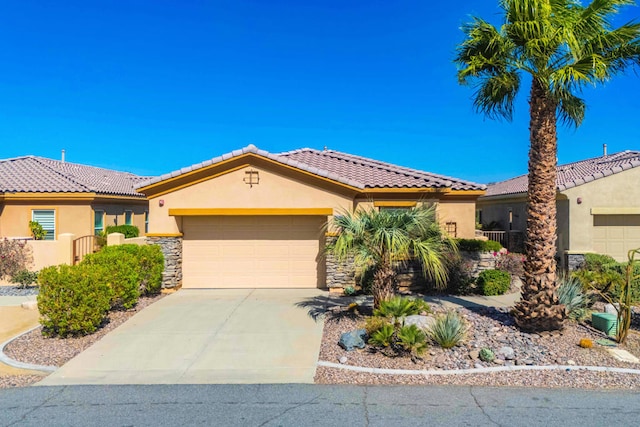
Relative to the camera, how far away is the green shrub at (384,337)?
7280 millimetres

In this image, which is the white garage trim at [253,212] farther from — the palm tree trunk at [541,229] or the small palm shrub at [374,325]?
the palm tree trunk at [541,229]

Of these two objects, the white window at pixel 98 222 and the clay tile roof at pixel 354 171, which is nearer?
the clay tile roof at pixel 354 171

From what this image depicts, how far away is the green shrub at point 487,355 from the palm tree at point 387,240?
5.71 feet

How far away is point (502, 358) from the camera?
709 centimetres

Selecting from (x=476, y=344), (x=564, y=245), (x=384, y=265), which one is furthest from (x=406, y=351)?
(x=564, y=245)

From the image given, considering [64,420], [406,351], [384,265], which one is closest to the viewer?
[64,420]

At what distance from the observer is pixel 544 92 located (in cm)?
820

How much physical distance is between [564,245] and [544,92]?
10.3 meters

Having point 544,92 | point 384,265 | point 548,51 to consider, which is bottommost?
point 384,265

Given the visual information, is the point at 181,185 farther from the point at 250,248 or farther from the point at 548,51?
the point at 548,51

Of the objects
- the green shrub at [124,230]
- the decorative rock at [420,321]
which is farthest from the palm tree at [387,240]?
the green shrub at [124,230]

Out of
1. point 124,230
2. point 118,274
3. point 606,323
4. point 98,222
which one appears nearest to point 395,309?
point 606,323

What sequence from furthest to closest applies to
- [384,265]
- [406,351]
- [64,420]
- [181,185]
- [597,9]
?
[181,185]
[384,265]
[597,9]
[406,351]
[64,420]

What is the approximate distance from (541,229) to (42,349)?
961 centimetres
